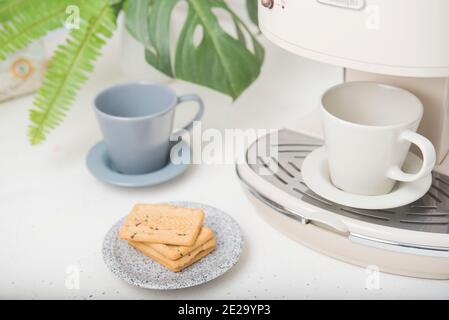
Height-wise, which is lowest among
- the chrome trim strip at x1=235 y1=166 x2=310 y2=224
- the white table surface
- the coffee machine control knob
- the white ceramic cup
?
the white table surface

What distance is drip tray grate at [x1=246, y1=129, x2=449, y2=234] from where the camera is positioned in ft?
1.74

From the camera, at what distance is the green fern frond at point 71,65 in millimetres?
676

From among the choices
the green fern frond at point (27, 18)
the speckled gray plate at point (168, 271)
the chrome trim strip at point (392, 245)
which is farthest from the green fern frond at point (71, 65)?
the chrome trim strip at point (392, 245)

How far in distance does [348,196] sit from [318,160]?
0.20 feet

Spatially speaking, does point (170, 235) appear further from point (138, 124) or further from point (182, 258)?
point (138, 124)

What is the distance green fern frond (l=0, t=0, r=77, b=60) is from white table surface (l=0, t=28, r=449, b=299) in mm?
134

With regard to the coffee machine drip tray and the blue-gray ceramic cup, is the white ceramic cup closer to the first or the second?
the coffee machine drip tray

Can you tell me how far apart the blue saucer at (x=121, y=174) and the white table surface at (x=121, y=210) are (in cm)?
1

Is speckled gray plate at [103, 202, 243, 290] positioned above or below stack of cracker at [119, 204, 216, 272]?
below

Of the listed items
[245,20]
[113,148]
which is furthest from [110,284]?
[245,20]

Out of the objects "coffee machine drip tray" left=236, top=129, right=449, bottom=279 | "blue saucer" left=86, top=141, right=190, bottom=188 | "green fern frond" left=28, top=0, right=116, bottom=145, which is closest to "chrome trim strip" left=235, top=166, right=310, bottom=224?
"coffee machine drip tray" left=236, top=129, right=449, bottom=279

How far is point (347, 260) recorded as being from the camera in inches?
22.0

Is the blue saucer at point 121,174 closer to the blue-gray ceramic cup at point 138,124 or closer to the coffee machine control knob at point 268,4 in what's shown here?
the blue-gray ceramic cup at point 138,124

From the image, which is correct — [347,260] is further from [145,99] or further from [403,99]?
[145,99]
